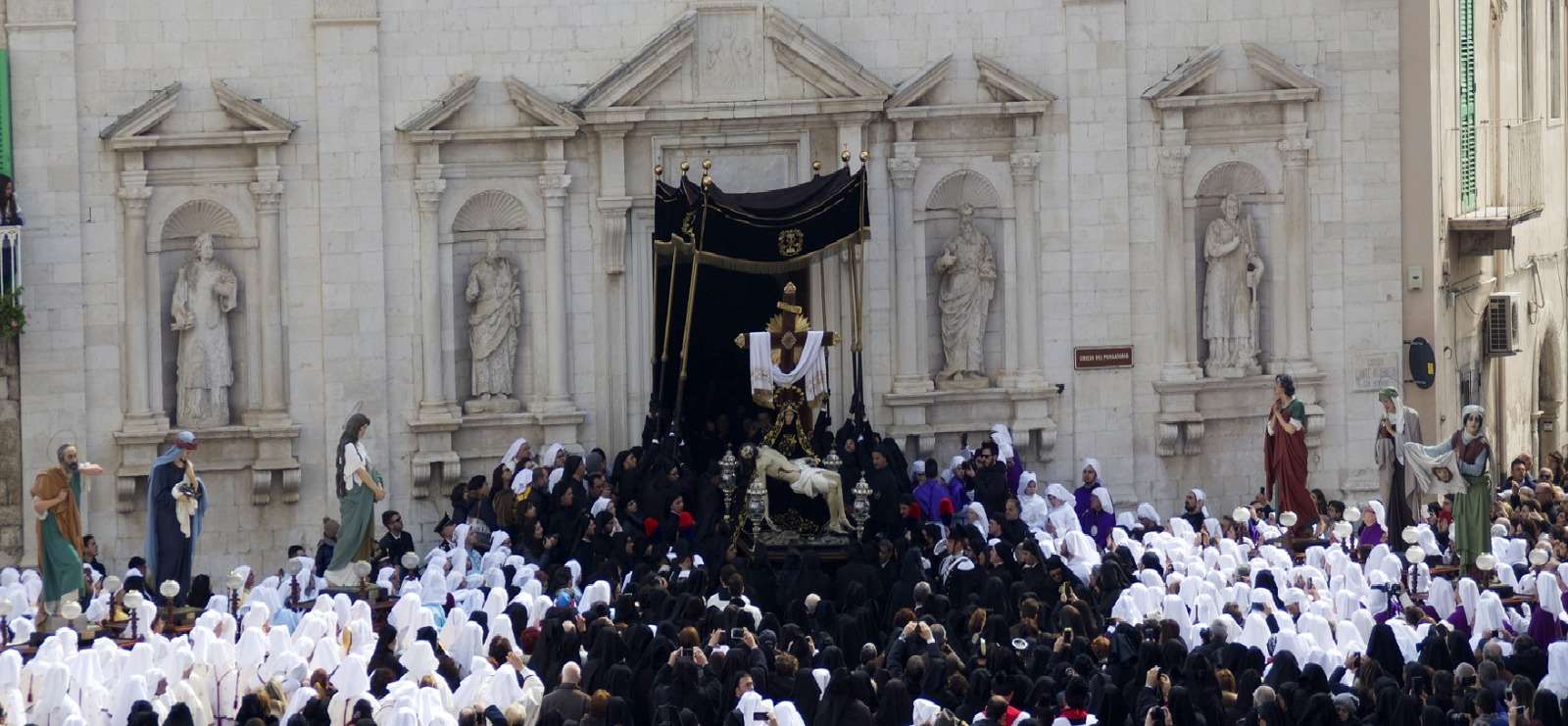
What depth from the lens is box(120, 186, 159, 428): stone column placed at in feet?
123

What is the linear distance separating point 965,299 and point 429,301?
619 centimetres

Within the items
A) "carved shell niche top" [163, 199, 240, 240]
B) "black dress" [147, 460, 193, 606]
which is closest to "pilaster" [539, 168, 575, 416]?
"carved shell niche top" [163, 199, 240, 240]

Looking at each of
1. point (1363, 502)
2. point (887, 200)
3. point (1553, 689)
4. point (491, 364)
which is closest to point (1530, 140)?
point (1363, 502)

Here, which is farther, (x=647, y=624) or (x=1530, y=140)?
(x=1530, y=140)

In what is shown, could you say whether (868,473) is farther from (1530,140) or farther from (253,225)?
(1530,140)

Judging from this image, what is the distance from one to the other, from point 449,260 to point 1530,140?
15.1 metres

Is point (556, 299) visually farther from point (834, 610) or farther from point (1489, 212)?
point (1489, 212)

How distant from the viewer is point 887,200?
1518 inches

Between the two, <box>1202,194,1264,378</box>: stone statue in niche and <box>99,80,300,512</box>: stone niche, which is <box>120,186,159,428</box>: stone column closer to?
<box>99,80,300,512</box>: stone niche

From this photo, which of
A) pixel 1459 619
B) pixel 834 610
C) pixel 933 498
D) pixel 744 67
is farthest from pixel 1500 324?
pixel 834 610

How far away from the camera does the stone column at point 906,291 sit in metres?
38.6

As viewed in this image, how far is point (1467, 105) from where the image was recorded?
4131 cm

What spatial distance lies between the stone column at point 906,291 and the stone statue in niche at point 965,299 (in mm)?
332

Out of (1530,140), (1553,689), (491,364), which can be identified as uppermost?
(1530,140)
